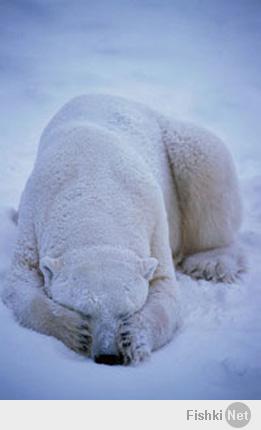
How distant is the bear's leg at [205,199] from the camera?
351 cm

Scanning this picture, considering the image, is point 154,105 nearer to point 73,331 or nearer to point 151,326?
point 151,326

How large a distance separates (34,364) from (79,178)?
0.92 meters

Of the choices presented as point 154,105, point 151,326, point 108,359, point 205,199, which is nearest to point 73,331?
point 108,359

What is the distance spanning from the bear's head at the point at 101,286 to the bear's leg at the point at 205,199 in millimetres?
1207

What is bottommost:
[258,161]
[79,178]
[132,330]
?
[258,161]

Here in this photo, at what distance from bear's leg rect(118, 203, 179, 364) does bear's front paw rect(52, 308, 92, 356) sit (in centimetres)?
15

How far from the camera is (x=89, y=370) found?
2.18m

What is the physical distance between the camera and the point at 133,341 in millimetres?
2273

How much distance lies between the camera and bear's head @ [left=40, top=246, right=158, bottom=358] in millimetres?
2170

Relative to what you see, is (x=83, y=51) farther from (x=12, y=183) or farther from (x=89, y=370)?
(x=89, y=370)
